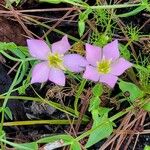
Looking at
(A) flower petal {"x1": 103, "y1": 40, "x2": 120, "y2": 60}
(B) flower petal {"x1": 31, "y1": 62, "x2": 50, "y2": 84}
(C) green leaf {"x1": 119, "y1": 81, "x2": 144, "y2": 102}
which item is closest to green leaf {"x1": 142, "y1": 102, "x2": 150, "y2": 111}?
(C) green leaf {"x1": 119, "y1": 81, "x2": 144, "y2": 102}

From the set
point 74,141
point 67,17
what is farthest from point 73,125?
point 67,17

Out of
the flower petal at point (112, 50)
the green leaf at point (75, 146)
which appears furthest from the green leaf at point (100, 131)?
the flower petal at point (112, 50)

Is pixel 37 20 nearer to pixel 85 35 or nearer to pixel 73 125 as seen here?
pixel 85 35

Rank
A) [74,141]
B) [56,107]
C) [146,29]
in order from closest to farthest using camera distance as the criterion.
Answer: [74,141]
[56,107]
[146,29]

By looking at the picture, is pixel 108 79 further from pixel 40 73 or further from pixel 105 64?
pixel 40 73

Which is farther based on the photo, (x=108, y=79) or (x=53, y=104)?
(x=53, y=104)

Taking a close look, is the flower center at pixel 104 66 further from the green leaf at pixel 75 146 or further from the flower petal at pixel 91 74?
the green leaf at pixel 75 146

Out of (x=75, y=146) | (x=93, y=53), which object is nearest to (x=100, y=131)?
(x=75, y=146)

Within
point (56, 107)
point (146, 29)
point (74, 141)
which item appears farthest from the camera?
point (146, 29)
